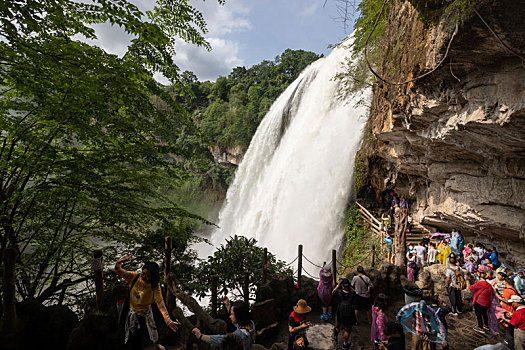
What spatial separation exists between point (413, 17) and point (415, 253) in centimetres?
691

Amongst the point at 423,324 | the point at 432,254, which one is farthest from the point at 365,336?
the point at 432,254

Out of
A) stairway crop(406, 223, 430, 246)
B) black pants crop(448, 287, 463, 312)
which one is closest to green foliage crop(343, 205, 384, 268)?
stairway crop(406, 223, 430, 246)

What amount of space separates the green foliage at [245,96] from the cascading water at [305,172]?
284 inches

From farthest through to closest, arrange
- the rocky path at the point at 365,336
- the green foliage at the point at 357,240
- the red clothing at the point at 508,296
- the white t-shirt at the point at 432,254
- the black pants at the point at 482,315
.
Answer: the green foliage at the point at 357,240
the white t-shirt at the point at 432,254
the black pants at the point at 482,315
the rocky path at the point at 365,336
the red clothing at the point at 508,296

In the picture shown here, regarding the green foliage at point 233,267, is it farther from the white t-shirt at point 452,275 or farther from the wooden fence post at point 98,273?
the white t-shirt at point 452,275

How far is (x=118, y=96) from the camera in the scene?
3.30 metres

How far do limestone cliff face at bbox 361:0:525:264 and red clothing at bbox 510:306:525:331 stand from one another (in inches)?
135

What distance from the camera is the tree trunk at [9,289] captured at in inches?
105

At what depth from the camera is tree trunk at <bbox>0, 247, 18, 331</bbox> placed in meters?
2.66

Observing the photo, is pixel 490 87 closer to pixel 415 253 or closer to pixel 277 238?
pixel 415 253

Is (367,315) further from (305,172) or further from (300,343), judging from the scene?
(305,172)

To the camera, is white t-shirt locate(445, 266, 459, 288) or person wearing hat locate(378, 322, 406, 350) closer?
person wearing hat locate(378, 322, 406, 350)

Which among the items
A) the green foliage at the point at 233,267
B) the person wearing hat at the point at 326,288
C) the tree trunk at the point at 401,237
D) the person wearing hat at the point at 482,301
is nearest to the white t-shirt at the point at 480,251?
the tree trunk at the point at 401,237

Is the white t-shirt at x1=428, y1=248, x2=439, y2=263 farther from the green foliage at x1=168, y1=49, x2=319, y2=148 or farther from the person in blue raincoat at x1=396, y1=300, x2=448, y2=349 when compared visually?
the green foliage at x1=168, y1=49, x2=319, y2=148
